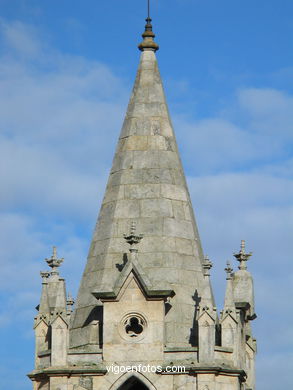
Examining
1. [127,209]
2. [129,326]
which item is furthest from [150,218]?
[129,326]

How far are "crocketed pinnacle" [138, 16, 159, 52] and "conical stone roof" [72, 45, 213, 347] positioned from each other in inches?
24.9

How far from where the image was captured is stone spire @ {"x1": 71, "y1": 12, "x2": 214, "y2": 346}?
59312mm

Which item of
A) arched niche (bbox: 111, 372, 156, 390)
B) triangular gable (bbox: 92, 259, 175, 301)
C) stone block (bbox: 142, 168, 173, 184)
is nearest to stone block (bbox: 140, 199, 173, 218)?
stone block (bbox: 142, 168, 173, 184)

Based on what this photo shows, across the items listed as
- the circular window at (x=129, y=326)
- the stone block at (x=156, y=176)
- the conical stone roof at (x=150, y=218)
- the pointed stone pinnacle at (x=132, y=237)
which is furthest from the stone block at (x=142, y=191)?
the circular window at (x=129, y=326)

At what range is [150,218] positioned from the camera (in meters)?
60.5

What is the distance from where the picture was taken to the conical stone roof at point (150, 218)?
5931 centimetres

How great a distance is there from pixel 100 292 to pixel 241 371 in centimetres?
522

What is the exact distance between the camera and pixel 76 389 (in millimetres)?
58031

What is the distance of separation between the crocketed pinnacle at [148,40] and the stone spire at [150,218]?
14.7 inches

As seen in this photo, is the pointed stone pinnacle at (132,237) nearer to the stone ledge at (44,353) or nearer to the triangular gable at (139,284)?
the triangular gable at (139,284)

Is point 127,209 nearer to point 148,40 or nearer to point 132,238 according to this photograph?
point 132,238

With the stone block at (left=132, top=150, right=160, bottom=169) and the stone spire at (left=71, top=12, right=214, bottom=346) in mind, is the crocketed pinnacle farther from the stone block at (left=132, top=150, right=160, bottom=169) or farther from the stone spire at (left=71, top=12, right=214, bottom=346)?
the stone block at (left=132, top=150, right=160, bottom=169)

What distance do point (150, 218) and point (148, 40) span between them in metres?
7.04

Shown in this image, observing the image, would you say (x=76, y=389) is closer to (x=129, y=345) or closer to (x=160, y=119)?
(x=129, y=345)
